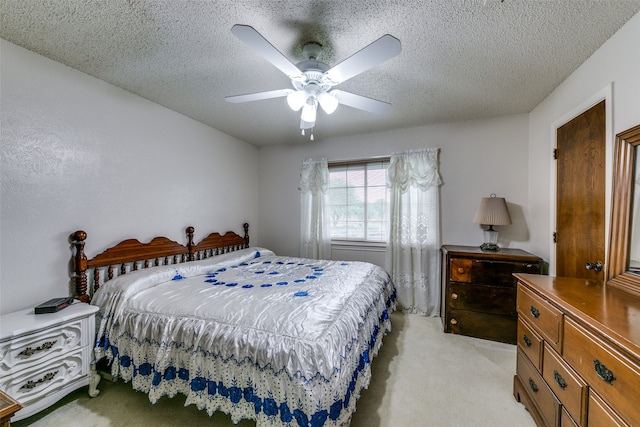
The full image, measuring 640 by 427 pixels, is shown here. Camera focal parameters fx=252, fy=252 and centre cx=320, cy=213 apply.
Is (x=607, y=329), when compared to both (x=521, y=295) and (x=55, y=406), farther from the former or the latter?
(x=55, y=406)

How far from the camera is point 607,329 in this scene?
931mm

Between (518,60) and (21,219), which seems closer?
(21,219)

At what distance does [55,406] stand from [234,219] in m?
2.49

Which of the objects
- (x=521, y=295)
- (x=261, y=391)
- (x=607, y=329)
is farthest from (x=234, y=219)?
(x=607, y=329)

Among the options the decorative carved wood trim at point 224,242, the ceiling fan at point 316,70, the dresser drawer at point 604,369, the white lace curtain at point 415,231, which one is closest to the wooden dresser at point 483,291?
the white lace curtain at point 415,231

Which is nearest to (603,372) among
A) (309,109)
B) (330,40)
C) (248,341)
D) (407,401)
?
(407,401)

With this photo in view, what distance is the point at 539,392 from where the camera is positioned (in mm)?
1479

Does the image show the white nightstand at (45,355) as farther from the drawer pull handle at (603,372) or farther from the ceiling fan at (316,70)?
the drawer pull handle at (603,372)

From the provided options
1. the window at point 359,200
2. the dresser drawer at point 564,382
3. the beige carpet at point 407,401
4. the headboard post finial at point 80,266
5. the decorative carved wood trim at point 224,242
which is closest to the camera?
the dresser drawer at point 564,382

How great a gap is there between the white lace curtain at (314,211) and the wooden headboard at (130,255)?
49.0 inches

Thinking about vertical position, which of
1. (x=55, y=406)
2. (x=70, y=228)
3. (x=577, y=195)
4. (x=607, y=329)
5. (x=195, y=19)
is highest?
(x=195, y=19)

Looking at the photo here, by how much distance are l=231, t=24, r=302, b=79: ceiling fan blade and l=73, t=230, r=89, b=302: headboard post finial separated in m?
1.95

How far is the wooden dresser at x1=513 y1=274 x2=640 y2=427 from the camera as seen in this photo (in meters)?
0.88

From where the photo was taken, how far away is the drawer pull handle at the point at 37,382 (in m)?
1.48
